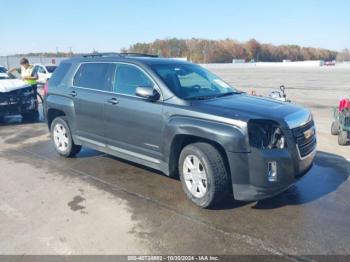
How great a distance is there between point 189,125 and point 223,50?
122640 mm

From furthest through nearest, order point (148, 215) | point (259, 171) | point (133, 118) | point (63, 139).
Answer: point (63, 139) < point (133, 118) < point (148, 215) < point (259, 171)

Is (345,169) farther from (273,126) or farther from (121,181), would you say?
(121,181)

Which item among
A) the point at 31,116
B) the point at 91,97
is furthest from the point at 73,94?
the point at 31,116

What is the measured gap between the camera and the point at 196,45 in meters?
116

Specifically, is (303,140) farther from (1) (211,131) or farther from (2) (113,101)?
(2) (113,101)

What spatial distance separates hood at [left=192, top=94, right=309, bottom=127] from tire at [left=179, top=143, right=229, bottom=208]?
1.53 ft

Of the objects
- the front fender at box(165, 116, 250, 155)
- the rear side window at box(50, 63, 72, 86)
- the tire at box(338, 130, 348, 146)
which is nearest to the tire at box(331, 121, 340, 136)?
the tire at box(338, 130, 348, 146)

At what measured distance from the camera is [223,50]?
122625mm

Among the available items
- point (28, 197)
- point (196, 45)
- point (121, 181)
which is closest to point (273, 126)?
point (121, 181)

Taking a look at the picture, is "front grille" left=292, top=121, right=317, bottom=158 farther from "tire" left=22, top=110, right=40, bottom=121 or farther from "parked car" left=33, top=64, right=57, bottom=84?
"parked car" left=33, top=64, right=57, bottom=84

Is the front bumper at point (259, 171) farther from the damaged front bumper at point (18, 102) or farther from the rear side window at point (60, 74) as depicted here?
the damaged front bumper at point (18, 102)

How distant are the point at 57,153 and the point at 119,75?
101 inches

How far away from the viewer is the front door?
4859mm

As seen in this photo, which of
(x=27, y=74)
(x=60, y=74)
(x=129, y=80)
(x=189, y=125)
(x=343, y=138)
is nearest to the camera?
(x=189, y=125)
